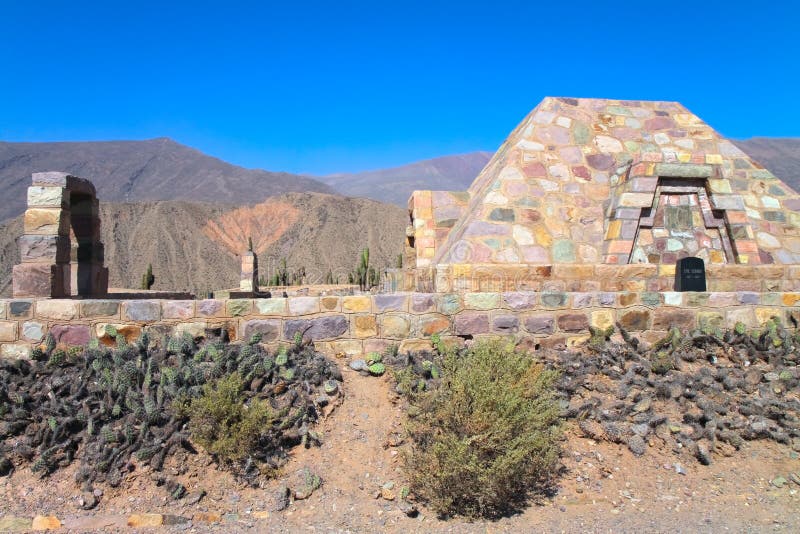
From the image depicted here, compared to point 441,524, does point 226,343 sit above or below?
above

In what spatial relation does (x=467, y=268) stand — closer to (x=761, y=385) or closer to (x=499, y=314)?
(x=499, y=314)

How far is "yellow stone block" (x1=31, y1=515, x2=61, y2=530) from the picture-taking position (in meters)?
3.35

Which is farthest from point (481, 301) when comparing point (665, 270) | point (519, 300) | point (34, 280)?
point (34, 280)

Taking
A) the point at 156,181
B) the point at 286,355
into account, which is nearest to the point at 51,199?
the point at 286,355

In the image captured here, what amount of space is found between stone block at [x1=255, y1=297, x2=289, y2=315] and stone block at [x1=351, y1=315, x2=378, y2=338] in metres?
0.62

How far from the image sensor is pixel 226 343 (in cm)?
500

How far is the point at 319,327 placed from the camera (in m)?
5.18

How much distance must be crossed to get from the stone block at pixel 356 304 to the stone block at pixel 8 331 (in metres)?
2.72

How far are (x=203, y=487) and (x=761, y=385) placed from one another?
429cm

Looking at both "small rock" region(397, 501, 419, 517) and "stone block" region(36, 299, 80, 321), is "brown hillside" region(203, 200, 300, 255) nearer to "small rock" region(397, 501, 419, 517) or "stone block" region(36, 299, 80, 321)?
"stone block" region(36, 299, 80, 321)

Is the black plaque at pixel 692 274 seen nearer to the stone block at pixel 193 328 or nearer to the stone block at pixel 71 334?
the stone block at pixel 193 328

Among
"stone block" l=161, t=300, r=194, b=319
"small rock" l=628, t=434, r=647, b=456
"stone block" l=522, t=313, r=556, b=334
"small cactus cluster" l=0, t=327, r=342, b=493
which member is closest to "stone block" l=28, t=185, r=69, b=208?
"small cactus cluster" l=0, t=327, r=342, b=493

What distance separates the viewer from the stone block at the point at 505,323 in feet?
17.6

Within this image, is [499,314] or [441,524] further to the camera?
[499,314]
